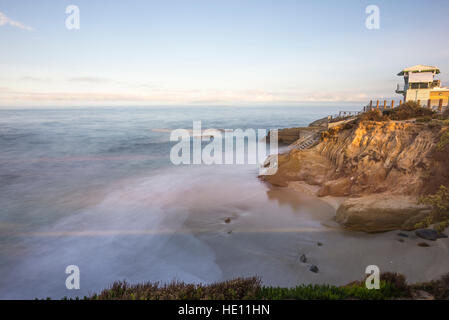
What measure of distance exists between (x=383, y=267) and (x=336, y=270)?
1446 millimetres

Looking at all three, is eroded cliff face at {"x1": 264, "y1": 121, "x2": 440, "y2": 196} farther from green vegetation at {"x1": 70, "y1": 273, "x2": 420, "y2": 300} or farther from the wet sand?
green vegetation at {"x1": 70, "y1": 273, "x2": 420, "y2": 300}

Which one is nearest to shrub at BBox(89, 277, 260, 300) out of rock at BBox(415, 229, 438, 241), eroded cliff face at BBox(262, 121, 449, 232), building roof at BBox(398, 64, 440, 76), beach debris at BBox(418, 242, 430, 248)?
beach debris at BBox(418, 242, 430, 248)

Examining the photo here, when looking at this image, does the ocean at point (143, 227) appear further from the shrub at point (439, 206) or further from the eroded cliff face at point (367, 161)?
the shrub at point (439, 206)

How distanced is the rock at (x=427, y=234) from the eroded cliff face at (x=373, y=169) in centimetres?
64

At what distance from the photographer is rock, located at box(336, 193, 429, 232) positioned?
983cm

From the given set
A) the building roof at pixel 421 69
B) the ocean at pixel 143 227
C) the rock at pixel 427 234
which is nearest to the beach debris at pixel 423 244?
the rock at pixel 427 234

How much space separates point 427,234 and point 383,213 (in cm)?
161

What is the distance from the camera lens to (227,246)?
1036cm

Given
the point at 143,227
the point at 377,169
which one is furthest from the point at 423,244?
the point at 143,227

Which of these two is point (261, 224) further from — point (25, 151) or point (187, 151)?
point (25, 151)

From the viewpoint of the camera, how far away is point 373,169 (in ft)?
45.0

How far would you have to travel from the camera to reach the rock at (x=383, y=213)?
32.3 feet
